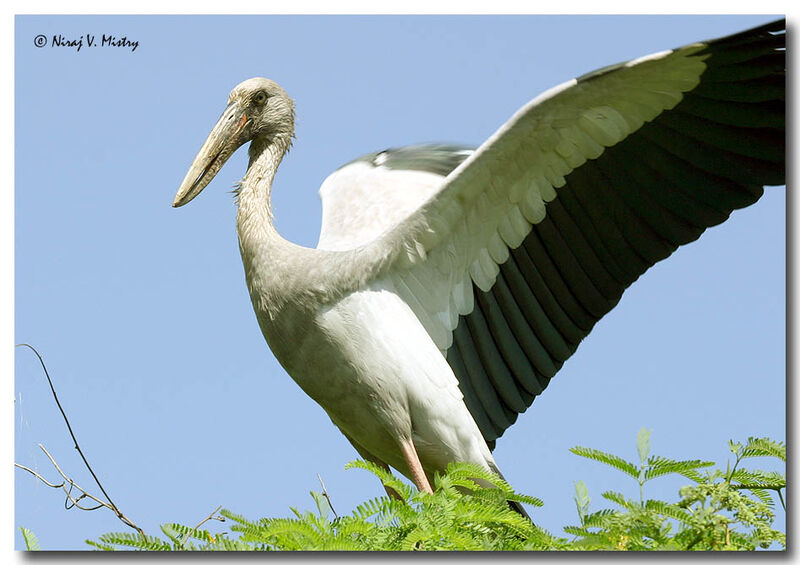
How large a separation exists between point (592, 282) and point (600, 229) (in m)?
0.19

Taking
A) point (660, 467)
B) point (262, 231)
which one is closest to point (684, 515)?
point (660, 467)

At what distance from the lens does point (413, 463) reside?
13.0ft

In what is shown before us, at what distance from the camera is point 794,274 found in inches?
132

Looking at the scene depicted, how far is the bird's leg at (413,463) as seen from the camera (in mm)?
3920

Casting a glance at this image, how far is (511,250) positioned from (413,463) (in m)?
0.78

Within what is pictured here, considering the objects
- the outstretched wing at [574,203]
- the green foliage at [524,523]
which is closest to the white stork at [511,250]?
the outstretched wing at [574,203]

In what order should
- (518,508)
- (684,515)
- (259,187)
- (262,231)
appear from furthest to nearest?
(259,187) < (262,231) < (518,508) < (684,515)

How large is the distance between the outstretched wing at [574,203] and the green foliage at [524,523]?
1095 mm

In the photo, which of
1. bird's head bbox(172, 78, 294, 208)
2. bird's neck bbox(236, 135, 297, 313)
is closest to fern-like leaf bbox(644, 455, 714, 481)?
bird's neck bbox(236, 135, 297, 313)

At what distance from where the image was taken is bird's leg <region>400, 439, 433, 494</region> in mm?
3920

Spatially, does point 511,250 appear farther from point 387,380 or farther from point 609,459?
point 609,459

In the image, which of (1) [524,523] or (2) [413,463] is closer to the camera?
(1) [524,523]

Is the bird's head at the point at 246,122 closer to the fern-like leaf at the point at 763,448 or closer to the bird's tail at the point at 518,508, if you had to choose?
the bird's tail at the point at 518,508
